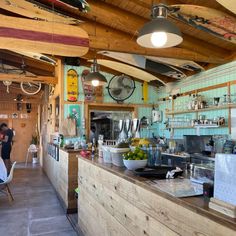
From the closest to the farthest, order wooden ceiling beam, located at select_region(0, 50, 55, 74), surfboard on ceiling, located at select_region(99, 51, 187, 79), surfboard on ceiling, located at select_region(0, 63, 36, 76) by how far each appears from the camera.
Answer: surfboard on ceiling, located at select_region(99, 51, 187, 79) → wooden ceiling beam, located at select_region(0, 50, 55, 74) → surfboard on ceiling, located at select_region(0, 63, 36, 76)

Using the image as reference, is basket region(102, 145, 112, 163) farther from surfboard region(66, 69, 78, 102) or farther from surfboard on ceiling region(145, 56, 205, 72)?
surfboard region(66, 69, 78, 102)

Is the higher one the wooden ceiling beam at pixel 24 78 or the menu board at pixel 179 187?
the wooden ceiling beam at pixel 24 78

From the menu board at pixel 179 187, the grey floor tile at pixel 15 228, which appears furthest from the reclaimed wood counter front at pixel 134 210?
the grey floor tile at pixel 15 228

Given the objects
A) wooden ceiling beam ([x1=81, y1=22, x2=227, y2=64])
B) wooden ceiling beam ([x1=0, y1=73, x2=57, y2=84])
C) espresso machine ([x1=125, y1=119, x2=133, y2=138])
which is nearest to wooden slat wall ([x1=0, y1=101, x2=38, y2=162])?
wooden ceiling beam ([x1=0, y1=73, x2=57, y2=84])

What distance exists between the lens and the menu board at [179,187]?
1448 millimetres

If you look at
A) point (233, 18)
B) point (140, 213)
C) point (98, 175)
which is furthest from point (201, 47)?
point (140, 213)

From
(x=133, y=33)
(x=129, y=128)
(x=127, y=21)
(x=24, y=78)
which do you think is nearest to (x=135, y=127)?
(x=129, y=128)

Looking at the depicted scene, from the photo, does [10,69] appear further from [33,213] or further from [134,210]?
[134,210]

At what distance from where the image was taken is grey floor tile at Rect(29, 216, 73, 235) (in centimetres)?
384

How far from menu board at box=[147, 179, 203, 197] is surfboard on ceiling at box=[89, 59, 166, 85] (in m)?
4.09

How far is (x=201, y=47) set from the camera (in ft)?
14.8

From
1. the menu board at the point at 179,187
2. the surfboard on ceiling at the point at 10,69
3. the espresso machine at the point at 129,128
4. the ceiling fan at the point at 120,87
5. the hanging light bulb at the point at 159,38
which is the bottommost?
the menu board at the point at 179,187

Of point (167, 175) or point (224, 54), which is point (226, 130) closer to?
point (224, 54)

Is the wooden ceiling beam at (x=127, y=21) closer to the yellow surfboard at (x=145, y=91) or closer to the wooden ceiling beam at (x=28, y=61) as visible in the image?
the yellow surfboard at (x=145, y=91)
